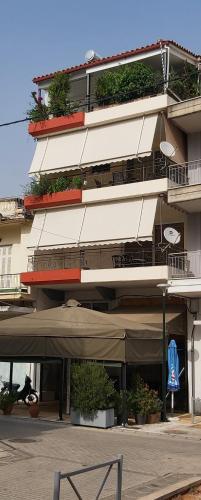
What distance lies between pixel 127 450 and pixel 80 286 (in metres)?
11.3

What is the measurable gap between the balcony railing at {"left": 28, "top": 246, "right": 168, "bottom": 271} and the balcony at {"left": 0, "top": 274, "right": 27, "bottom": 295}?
2.58 ft

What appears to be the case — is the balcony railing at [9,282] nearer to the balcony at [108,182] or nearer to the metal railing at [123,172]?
the balcony at [108,182]

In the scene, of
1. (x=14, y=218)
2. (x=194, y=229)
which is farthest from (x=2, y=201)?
(x=194, y=229)

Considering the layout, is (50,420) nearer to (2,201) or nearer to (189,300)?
(189,300)

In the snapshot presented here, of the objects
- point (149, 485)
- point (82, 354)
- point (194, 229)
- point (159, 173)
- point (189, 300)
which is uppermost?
point (159, 173)

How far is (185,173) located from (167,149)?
74.2 inches

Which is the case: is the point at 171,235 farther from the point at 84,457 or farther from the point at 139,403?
the point at 84,457

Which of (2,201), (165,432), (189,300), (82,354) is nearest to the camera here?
(165,432)

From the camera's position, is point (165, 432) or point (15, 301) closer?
point (165, 432)

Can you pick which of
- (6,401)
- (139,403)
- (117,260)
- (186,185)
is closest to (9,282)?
(117,260)

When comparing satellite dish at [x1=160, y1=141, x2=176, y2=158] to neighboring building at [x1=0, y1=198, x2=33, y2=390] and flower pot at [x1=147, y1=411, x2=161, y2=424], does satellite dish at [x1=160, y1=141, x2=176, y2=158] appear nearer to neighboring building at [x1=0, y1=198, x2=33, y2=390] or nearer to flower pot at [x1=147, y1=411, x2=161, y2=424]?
neighboring building at [x1=0, y1=198, x2=33, y2=390]

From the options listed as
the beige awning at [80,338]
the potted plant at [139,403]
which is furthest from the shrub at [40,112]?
the potted plant at [139,403]

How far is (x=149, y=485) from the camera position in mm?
→ 9227

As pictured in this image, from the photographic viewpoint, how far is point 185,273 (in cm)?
2081
